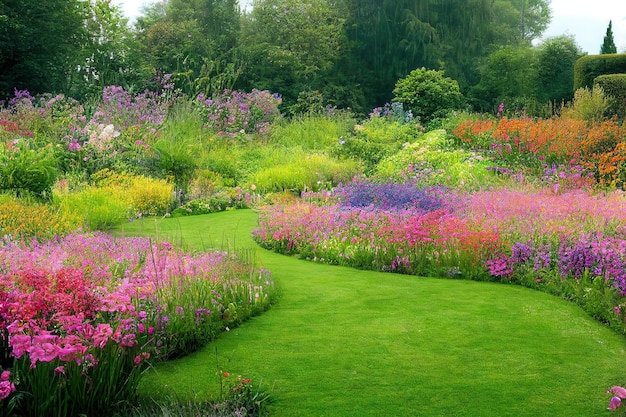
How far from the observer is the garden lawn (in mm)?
3297

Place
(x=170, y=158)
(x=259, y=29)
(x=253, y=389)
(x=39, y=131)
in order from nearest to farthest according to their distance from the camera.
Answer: (x=253, y=389) < (x=170, y=158) < (x=39, y=131) < (x=259, y=29)

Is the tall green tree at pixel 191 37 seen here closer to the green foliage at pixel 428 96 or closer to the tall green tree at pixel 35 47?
the tall green tree at pixel 35 47

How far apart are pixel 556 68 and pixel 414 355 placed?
27.1 metres

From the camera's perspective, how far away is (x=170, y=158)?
1159 cm

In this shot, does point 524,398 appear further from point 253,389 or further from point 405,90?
point 405,90

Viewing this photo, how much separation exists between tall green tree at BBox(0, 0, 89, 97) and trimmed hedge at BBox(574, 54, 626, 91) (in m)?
16.4

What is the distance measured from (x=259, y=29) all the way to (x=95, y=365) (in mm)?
26696

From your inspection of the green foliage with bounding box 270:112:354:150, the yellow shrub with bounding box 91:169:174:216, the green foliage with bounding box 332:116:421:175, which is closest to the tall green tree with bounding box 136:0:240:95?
the green foliage with bounding box 270:112:354:150

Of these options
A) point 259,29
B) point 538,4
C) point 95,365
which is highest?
point 538,4

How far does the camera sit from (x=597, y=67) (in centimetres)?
1905

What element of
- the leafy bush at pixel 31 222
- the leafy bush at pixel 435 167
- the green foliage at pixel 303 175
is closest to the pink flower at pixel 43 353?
the leafy bush at pixel 31 222

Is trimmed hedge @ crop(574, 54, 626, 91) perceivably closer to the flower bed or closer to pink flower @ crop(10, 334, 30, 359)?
the flower bed

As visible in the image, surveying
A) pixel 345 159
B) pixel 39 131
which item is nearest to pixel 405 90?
pixel 345 159

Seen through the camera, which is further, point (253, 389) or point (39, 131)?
point (39, 131)
